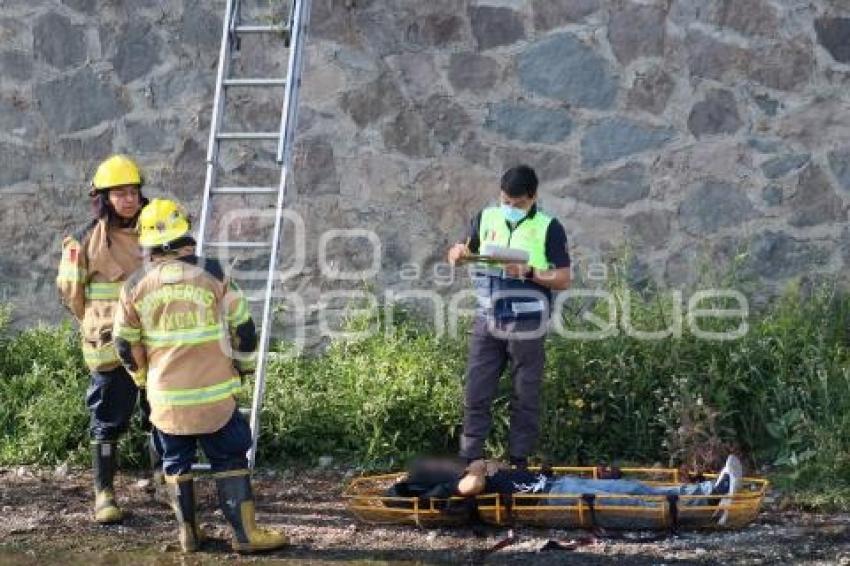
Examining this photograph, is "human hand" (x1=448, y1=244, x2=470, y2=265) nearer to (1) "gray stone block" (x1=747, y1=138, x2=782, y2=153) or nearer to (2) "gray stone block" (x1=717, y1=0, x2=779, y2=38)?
(1) "gray stone block" (x1=747, y1=138, x2=782, y2=153)

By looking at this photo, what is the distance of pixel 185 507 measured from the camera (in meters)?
6.61

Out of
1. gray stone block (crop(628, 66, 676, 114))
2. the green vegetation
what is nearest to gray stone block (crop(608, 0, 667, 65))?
gray stone block (crop(628, 66, 676, 114))

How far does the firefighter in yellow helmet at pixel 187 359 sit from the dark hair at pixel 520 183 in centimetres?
145

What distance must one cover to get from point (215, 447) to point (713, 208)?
3429 millimetres

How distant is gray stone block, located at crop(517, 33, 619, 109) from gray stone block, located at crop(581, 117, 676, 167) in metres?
0.13

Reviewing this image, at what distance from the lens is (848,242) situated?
8391 millimetres

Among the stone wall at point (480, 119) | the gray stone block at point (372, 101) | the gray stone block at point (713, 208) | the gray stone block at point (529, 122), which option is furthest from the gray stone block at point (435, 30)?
the gray stone block at point (713, 208)

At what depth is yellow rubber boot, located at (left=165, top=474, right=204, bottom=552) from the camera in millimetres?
6602

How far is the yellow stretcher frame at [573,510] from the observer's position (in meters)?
6.62

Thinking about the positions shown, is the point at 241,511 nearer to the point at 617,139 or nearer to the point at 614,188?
the point at 614,188

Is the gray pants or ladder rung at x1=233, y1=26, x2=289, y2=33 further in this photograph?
ladder rung at x1=233, y1=26, x2=289, y2=33

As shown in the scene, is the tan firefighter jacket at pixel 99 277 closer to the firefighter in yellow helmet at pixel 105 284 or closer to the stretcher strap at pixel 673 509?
the firefighter in yellow helmet at pixel 105 284

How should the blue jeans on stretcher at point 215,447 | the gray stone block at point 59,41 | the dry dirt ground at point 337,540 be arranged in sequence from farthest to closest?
the gray stone block at point 59,41, the blue jeans on stretcher at point 215,447, the dry dirt ground at point 337,540

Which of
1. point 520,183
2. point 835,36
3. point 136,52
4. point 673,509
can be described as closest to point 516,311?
point 520,183
